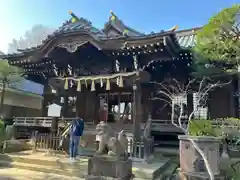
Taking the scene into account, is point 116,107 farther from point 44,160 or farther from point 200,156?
point 200,156

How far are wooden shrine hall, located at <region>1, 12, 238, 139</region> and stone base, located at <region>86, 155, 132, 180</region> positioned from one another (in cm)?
382

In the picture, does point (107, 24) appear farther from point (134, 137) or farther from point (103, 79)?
point (134, 137)

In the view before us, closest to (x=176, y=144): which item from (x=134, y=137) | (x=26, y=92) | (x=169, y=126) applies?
(x=169, y=126)

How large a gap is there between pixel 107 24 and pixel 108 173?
11.4m

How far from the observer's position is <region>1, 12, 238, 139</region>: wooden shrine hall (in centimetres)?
975

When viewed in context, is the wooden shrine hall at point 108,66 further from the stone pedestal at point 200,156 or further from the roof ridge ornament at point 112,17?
the stone pedestal at point 200,156

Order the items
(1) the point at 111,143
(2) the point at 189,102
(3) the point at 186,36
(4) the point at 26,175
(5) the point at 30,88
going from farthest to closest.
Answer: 1. (5) the point at 30,88
2. (3) the point at 186,36
3. (2) the point at 189,102
4. (4) the point at 26,175
5. (1) the point at 111,143

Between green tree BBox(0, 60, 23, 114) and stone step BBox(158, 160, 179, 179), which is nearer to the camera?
stone step BBox(158, 160, 179, 179)

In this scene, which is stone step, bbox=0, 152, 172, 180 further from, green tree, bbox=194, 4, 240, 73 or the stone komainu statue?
green tree, bbox=194, 4, 240, 73

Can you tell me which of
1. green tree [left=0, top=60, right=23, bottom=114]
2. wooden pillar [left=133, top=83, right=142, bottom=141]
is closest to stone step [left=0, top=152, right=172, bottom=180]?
wooden pillar [left=133, top=83, right=142, bottom=141]

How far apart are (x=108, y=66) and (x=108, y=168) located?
657cm

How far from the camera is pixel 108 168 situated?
5.97m

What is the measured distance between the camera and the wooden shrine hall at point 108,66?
9.75m

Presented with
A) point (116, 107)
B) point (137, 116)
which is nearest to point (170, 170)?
point (137, 116)
